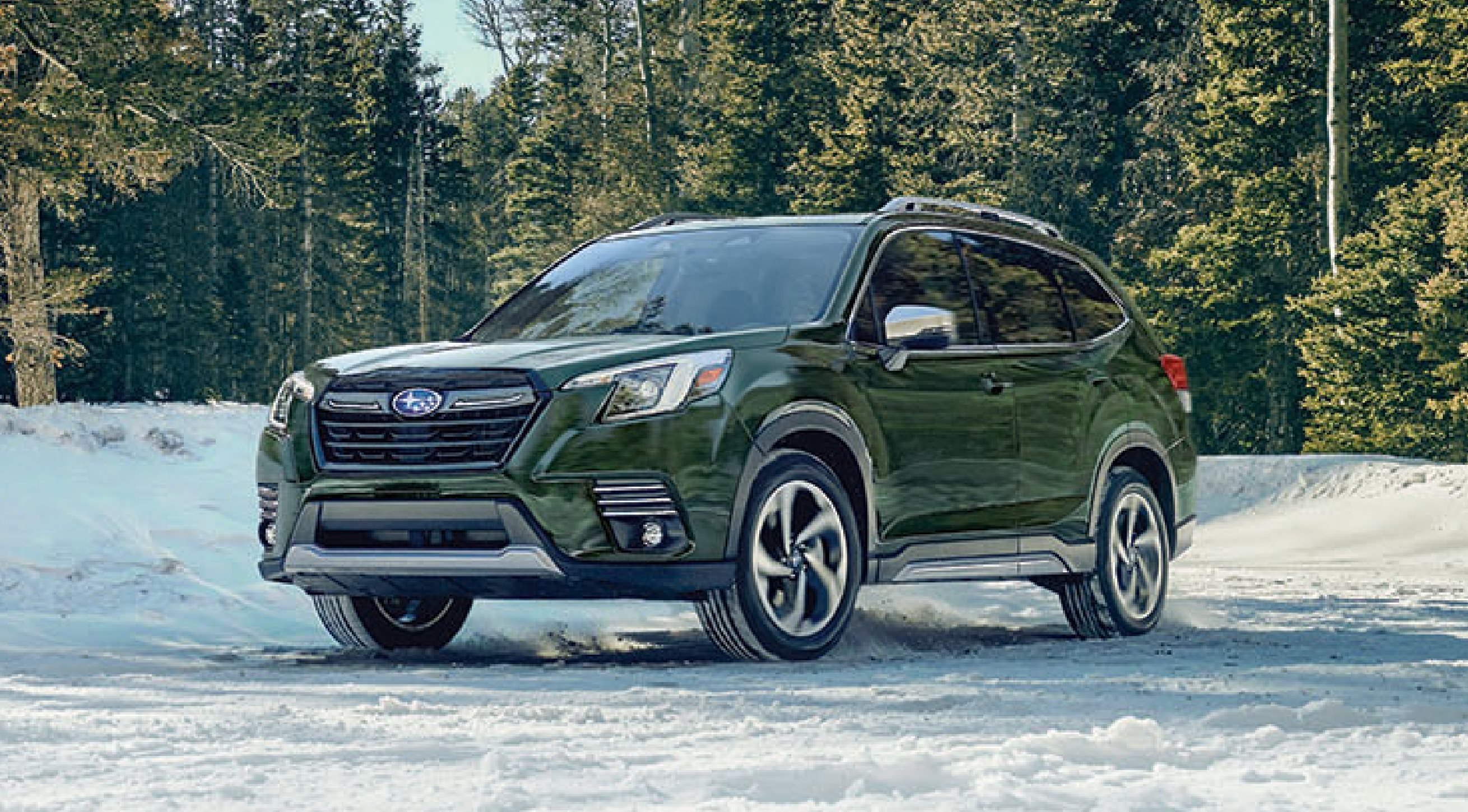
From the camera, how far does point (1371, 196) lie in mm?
46938

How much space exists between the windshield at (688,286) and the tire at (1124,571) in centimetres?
215

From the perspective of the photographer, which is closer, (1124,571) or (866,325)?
(866,325)

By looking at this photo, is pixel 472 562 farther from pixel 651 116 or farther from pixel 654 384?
pixel 651 116

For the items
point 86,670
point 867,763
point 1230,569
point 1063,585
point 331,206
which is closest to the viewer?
point 867,763

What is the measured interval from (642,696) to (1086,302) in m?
4.35

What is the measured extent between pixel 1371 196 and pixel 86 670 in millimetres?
42233

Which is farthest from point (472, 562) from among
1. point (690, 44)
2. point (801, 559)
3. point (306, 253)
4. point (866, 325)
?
point (690, 44)

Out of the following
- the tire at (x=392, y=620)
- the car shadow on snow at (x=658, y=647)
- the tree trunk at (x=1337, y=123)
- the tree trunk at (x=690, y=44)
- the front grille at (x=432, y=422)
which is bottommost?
the car shadow on snow at (x=658, y=647)

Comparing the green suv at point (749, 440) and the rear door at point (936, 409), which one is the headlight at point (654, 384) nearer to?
the green suv at point (749, 440)

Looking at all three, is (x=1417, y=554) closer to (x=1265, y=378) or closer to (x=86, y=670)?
(x=86, y=670)

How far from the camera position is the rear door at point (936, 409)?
890 centimetres

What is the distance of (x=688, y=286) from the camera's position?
9.13 m

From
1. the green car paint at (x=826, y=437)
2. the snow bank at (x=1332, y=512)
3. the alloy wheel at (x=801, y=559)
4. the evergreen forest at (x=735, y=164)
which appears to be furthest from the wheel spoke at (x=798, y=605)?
the evergreen forest at (x=735, y=164)

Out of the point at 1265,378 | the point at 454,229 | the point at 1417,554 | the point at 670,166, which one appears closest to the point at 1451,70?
the point at 1265,378
